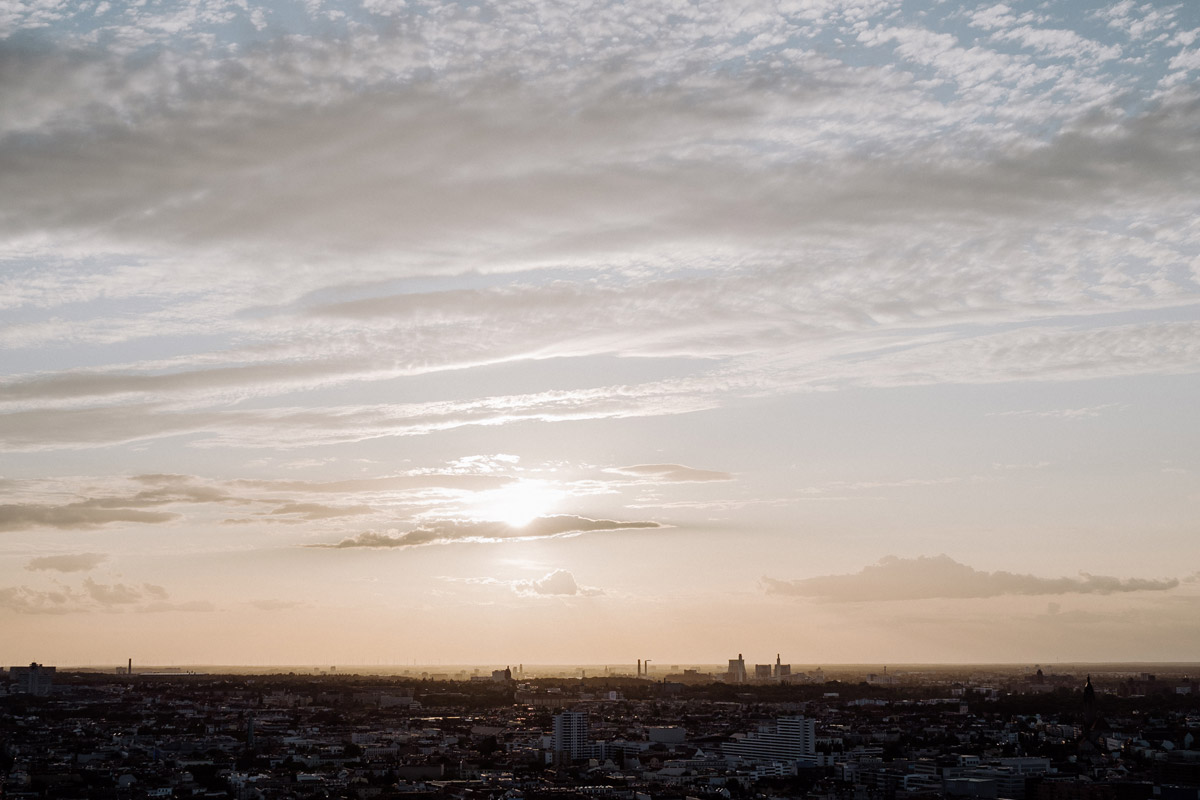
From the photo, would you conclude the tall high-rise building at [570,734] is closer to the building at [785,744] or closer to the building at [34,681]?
the building at [785,744]

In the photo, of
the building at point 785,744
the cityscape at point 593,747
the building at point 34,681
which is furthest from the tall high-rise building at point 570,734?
the building at point 34,681

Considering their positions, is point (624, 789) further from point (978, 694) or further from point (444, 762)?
point (978, 694)

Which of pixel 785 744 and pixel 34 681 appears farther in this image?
pixel 34 681

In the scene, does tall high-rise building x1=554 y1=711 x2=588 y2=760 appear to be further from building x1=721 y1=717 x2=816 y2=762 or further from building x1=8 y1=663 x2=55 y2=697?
building x1=8 y1=663 x2=55 y2=697

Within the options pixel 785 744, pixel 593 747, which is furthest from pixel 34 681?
pixel 785 744

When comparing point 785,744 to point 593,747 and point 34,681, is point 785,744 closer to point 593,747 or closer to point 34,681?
point 593,747

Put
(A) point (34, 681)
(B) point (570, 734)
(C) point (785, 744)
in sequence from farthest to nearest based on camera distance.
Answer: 1. (A) point (34, 681)
2. (B) point (570, 734)
3. (C) point (785, 744)
